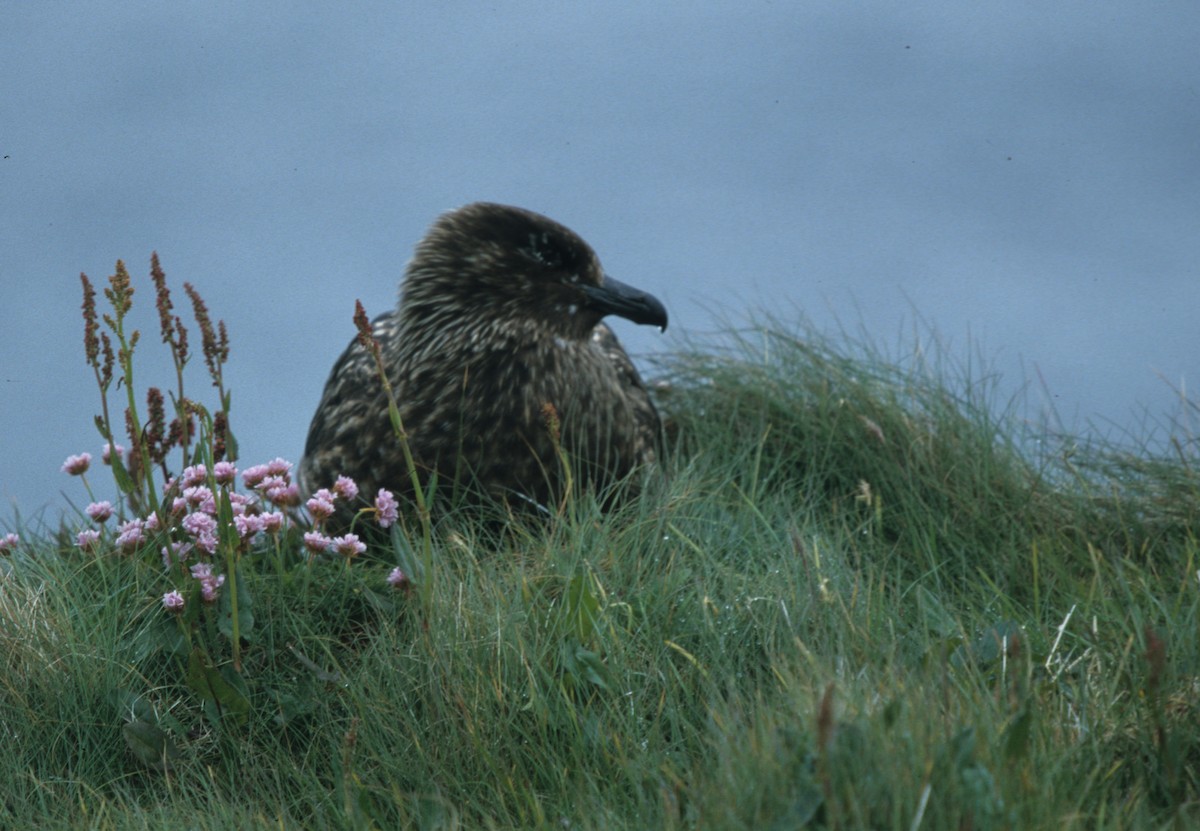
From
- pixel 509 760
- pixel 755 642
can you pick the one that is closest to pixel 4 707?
pixel 509 760

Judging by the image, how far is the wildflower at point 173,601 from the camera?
378cm

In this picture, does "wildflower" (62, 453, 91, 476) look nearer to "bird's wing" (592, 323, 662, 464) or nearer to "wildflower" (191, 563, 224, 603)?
"wildflower" (191, 563, 224, 603)

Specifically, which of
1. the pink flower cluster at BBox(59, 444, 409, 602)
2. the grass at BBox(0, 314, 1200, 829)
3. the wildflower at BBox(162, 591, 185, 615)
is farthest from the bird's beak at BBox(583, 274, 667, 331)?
the wildflower at BBox(162, 591, 185, 615)

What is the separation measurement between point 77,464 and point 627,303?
2033 mm

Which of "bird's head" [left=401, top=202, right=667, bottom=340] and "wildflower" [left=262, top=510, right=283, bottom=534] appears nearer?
"wildflower" [left=262, top=510, right=283, bottom=534]

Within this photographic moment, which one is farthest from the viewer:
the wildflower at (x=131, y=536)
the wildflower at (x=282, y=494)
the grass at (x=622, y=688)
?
the wildflower at (x=131, y=536)

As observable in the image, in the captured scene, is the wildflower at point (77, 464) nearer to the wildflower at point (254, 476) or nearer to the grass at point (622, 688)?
the grass at point (622, 688)

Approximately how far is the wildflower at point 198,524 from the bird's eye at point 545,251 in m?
1.83

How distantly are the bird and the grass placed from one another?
248 millimetres

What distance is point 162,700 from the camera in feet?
12.6

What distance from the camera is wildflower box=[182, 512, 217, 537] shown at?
148 inches

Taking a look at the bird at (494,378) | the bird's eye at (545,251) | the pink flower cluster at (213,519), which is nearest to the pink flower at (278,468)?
the pink flower cluster at (213,519)

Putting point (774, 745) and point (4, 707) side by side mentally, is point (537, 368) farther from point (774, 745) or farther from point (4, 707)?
point (774, 745)

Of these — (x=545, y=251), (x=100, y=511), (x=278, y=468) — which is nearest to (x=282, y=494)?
(x=278, y=468)
